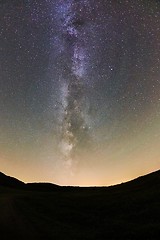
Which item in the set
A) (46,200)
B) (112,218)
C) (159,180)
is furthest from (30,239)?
(159,180)

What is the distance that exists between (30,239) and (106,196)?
685cm

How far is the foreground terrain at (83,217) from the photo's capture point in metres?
10.2

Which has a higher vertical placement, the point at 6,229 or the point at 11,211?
the point at 11,211

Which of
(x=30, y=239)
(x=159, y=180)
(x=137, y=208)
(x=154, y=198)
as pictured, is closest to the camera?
(x=30, y=239)

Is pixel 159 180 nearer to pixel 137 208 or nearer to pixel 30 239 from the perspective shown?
pixel 137 208

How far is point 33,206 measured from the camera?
12805 millimetres

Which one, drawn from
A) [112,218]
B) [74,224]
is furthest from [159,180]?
[74,224]

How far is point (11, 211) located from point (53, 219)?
1.61 m

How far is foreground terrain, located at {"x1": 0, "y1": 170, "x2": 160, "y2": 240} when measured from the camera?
10.2m

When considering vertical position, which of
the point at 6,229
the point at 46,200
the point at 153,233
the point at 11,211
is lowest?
the point at 153,233

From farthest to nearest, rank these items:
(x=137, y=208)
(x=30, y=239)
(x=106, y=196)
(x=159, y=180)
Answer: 1. (x=159, y=180)
2. (x=106, y=196)
3. (x=137, y=208)
4. (x=30, y=239)

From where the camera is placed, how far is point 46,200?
1440 centimetres

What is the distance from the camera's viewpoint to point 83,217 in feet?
40.7

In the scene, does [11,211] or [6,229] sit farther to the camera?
[11,211]
